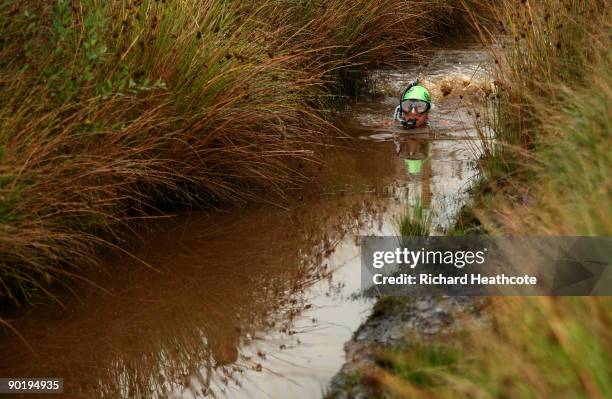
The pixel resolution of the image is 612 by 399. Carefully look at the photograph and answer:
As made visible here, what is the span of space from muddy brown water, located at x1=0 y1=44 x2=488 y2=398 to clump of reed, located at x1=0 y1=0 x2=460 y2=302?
0.77ft

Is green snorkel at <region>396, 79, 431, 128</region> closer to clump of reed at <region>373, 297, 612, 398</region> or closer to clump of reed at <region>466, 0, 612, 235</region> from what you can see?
clump of reed at <region>466, 0, 612, 235</region>

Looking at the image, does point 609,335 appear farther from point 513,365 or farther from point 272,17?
point 272,17

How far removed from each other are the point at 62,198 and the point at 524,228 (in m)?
2.35

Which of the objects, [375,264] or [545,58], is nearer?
[375,264]

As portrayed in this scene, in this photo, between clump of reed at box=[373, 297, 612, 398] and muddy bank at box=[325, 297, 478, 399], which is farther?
muddy bank at box=[325, 297, 478, 399]

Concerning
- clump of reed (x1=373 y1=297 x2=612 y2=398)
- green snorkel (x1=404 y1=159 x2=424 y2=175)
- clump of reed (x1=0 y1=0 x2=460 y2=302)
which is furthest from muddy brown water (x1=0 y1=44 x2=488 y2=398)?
clump of reed (x1=373 y1=297 x2=612 y2=398)

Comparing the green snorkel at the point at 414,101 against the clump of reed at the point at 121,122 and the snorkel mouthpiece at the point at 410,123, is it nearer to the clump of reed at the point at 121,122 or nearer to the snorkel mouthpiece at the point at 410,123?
the snorkel mouthpiece at the point at 410,123

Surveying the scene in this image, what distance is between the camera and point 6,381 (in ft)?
13.3

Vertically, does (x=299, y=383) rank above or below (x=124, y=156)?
below

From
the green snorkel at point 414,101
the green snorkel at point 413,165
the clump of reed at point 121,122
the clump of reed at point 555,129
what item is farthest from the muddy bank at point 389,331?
the green snorkel at point 414,101

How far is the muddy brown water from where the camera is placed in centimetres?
412

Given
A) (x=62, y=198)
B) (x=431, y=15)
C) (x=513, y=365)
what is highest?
(x=431, y=15)

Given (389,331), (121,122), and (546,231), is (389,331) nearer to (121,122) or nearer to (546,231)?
(546,231)

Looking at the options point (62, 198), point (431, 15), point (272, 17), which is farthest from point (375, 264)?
point (431, 15)
